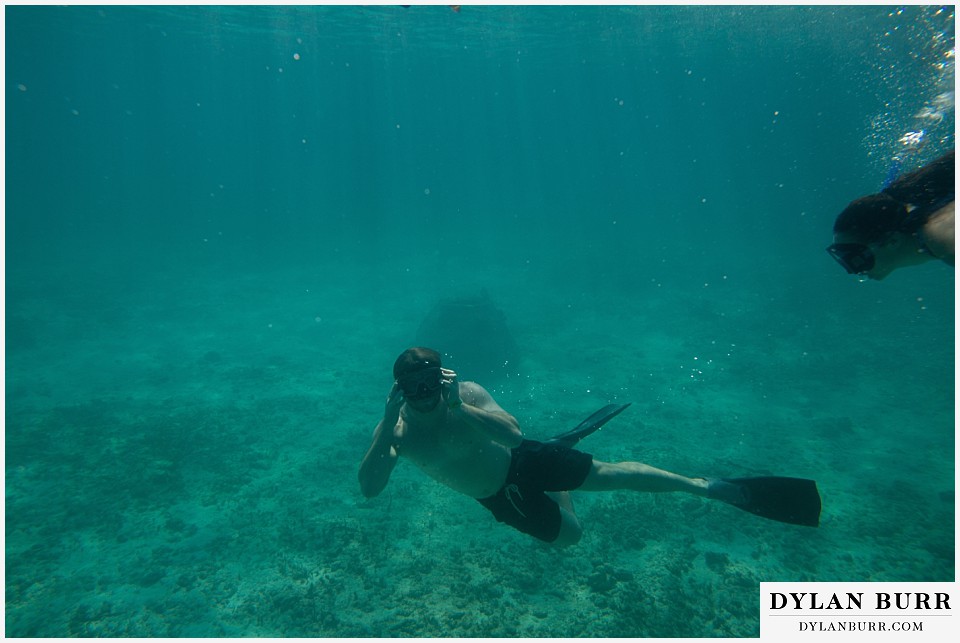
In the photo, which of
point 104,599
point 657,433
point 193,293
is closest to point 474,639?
point 104,599

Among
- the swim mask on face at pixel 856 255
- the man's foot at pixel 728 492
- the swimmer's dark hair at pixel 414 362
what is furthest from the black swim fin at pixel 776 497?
the swimmer's dark hair at pixel 414 362

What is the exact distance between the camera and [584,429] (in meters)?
4.64

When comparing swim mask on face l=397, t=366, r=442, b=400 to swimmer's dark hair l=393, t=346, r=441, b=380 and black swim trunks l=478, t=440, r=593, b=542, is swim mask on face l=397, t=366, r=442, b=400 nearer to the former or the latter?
swimmer's dark hair l=393, t=346, r=441, b=380

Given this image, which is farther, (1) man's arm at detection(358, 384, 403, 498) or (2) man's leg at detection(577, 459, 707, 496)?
(2) man's leg at detection(577, 459, 707, 496)

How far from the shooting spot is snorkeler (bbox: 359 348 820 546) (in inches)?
151

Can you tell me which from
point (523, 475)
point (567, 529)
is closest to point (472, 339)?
point (567, 529)

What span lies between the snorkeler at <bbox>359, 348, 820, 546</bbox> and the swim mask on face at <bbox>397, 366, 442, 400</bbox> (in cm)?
20

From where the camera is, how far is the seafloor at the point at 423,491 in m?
5.43

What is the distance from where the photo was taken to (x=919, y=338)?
14688mm

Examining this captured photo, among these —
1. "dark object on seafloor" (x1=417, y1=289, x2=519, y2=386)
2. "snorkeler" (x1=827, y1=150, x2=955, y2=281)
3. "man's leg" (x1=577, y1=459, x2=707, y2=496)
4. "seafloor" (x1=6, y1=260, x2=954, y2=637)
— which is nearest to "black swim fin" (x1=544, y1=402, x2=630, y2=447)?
"man's leg" (x1=577, y1=459, x2=707, y2=496)

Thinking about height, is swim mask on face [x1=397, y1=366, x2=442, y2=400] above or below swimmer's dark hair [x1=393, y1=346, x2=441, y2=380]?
below

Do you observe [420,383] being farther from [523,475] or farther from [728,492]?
[728,492]

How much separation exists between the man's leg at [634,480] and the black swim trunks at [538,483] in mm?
110

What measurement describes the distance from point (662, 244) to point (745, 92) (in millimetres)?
66297
